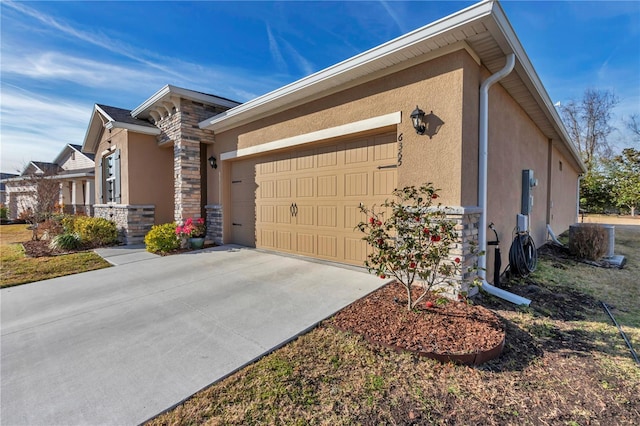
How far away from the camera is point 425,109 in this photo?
4.04m

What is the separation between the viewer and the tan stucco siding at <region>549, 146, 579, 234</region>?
9.27 m

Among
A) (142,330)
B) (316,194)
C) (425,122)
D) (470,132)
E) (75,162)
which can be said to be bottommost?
(142,330)

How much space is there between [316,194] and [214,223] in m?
3.74

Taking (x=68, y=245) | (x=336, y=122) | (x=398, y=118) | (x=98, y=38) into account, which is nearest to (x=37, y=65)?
(x=98, y=38)

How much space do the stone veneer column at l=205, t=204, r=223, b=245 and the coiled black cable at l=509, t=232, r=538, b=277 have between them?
6769 mm

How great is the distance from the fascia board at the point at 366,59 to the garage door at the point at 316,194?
1.10m

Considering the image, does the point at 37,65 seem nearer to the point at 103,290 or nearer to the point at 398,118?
the point at 103,290

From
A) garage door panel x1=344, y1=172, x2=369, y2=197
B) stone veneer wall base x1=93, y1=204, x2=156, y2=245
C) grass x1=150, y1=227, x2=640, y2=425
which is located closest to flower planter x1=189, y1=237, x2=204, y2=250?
stone veneer wall base x1=93, y1=204, x2=156, y2=245

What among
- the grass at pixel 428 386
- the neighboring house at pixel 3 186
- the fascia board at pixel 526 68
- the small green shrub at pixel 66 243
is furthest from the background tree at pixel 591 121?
the neighboring house at pixel 3 186

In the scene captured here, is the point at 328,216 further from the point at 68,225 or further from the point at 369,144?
the point at 68,225

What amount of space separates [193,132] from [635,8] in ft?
35.2

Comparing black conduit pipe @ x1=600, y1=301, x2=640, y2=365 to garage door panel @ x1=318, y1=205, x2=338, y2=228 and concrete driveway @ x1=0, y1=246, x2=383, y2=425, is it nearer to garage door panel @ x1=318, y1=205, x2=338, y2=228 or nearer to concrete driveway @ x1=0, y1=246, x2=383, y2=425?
concrete driveway @ x1=0, y1=246, x2=383, y2=425

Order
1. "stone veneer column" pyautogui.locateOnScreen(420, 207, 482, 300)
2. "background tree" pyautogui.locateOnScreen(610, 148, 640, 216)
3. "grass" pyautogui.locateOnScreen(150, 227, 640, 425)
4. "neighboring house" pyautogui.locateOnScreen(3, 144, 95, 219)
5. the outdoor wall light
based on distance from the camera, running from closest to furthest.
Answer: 1. "grass" pyautogui.locateOnScreen(150, 227, 640, 425)
2. "stone veneer column" pyautogui.locateOnScreen(420, 207, 482, 300)
3. the outdoor wall light
4. "neighboring house" pyautogui.locateOnScreen(3, 144, 95, 219)
5. "background tree" pyautogui.locateOnScreen(610, 148, 640, 216)

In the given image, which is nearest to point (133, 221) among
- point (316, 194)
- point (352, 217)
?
point (316, 194)
